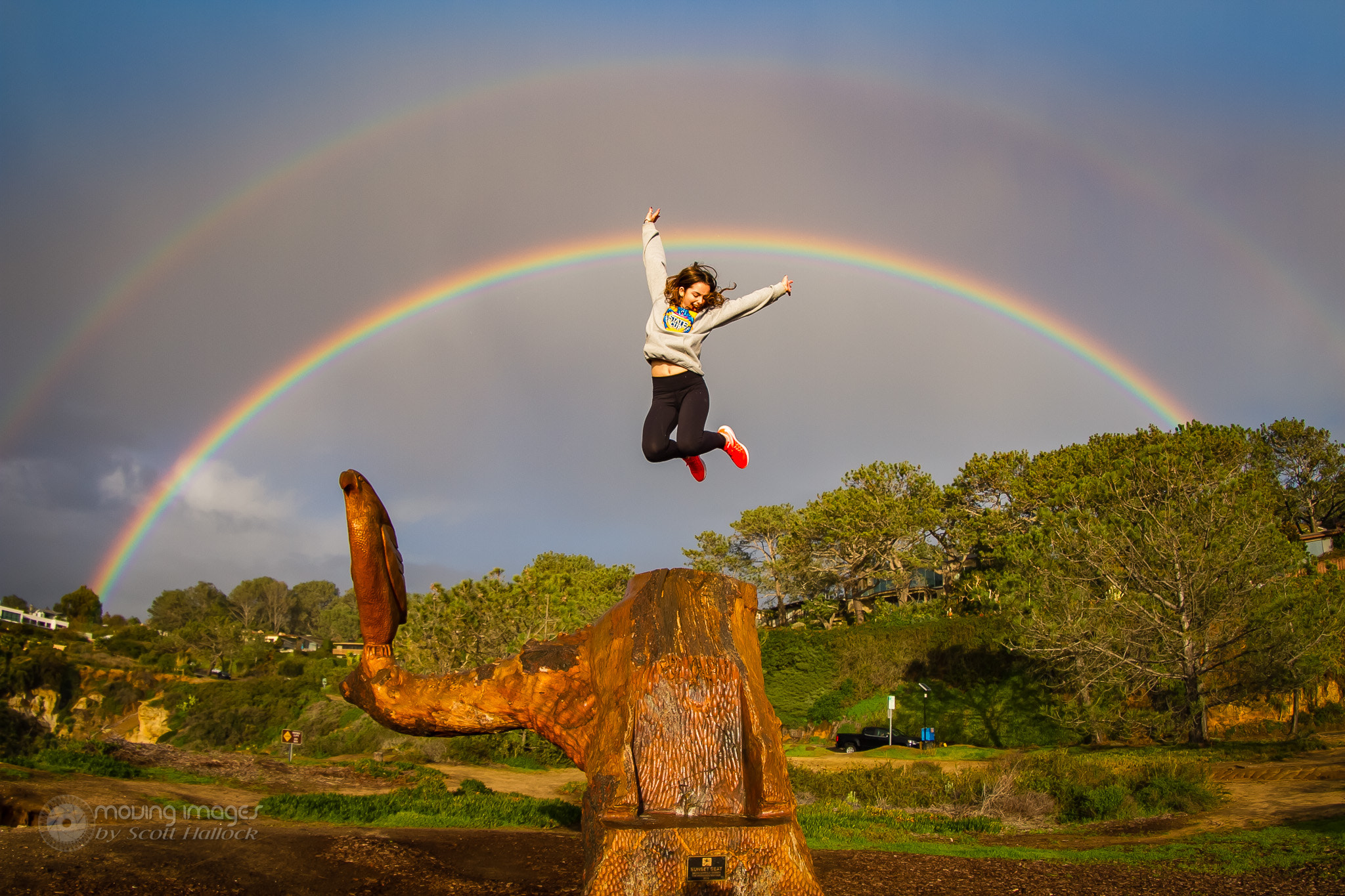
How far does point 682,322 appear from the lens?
243 inches

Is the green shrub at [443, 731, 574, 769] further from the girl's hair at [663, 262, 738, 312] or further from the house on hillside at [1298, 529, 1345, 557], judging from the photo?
the house on hillside at [1298, 529, 1345, 557]

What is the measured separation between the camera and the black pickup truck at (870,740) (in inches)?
1334

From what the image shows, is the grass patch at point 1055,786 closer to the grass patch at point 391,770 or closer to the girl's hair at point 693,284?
the grass patch at point 391,770

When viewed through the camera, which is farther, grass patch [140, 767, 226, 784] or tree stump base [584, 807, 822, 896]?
grass patch [140, 767, 226, 784]

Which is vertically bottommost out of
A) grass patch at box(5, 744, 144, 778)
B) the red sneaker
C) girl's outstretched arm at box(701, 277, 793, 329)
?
grass patch at box(5, 744, 144, 778)

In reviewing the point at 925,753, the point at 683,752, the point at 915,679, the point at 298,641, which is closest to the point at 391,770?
the point at 925,753

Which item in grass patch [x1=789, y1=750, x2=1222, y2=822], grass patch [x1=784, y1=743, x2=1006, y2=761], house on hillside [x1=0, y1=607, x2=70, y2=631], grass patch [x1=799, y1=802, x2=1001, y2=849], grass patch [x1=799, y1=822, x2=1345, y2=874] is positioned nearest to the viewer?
grass patch [x1=799, y1=822, x2=1345, y2=874]

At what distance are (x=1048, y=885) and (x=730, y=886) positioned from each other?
244 inches

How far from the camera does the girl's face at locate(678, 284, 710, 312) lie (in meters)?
6.23

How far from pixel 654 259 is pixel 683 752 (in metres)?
3.60

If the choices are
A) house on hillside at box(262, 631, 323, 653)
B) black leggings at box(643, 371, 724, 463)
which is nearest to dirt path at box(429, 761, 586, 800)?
black leggings at box(643, 371, 724, 463)
